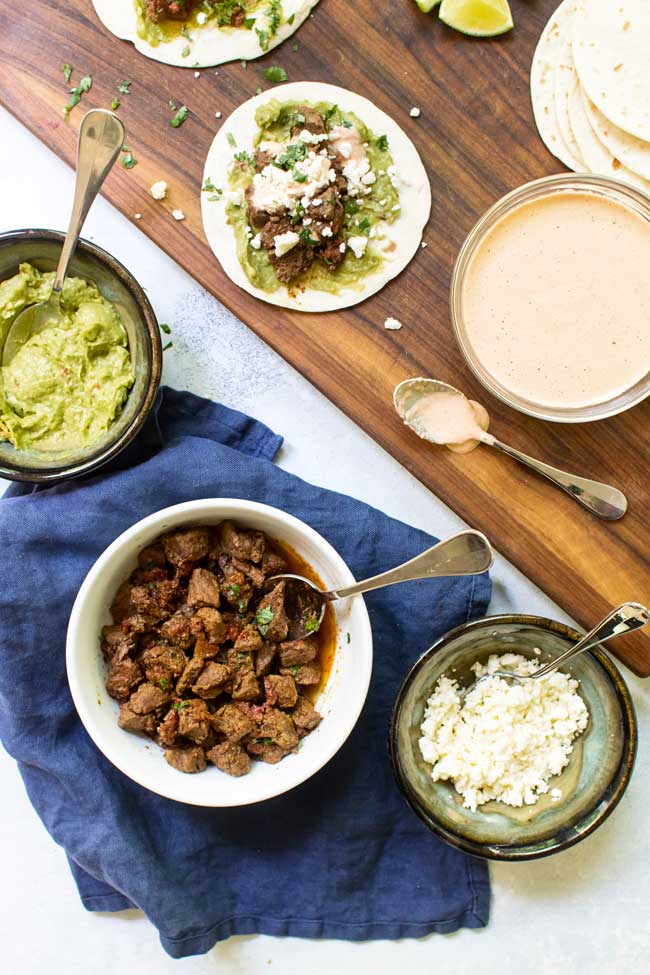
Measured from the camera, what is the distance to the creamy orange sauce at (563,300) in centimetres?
295

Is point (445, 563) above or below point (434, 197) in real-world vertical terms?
below

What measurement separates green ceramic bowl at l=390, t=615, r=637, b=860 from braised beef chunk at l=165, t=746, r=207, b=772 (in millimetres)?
666

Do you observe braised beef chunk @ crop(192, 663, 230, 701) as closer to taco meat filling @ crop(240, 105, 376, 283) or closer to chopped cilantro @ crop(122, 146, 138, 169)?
taco meat filling @ crop(240, 105, 376, 283)

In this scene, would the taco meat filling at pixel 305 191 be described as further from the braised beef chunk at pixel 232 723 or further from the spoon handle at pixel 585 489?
the braised beef chunk at pixel 232 723

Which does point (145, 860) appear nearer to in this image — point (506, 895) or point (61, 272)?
point (506, 895)

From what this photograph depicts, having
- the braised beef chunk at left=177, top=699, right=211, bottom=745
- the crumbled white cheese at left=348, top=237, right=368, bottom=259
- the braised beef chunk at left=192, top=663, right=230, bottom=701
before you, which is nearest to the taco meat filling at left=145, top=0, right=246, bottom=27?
the crumbled white cheese at left=348, top=237, right=368, bottom=259

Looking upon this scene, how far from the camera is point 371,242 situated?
3.10 metres

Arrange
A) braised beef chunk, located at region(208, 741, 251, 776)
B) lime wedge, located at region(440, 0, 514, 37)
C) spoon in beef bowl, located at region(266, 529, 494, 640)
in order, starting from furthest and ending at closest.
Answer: lime wedge, located at region(440, 0, 514, 37) → braised beef chunk, located at region(208, 741, 251, 776) → spoon in beef bowl, located at region(266, 529, 494, 640)

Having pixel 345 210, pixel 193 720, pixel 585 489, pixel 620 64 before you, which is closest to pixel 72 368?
pixel 345 210

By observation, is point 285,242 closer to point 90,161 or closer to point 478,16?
point 90,161

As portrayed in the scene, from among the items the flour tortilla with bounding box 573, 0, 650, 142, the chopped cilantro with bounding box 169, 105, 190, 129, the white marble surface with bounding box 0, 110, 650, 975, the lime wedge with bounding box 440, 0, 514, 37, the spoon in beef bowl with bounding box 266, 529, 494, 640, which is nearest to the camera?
the spoon in beef bowl with bounding box 266, 529, 494, 640

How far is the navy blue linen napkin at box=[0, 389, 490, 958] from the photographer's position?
298 cm

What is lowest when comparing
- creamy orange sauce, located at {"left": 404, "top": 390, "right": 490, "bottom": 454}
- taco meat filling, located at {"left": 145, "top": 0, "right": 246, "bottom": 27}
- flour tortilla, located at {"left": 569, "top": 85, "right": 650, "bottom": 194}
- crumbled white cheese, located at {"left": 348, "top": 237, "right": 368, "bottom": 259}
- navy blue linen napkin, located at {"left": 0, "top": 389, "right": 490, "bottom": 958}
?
navy blue linen napkin, located at {"left": 0, "top": 389, "right": 490, "bottom": 958}

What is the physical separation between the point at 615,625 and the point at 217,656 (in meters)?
1.36
